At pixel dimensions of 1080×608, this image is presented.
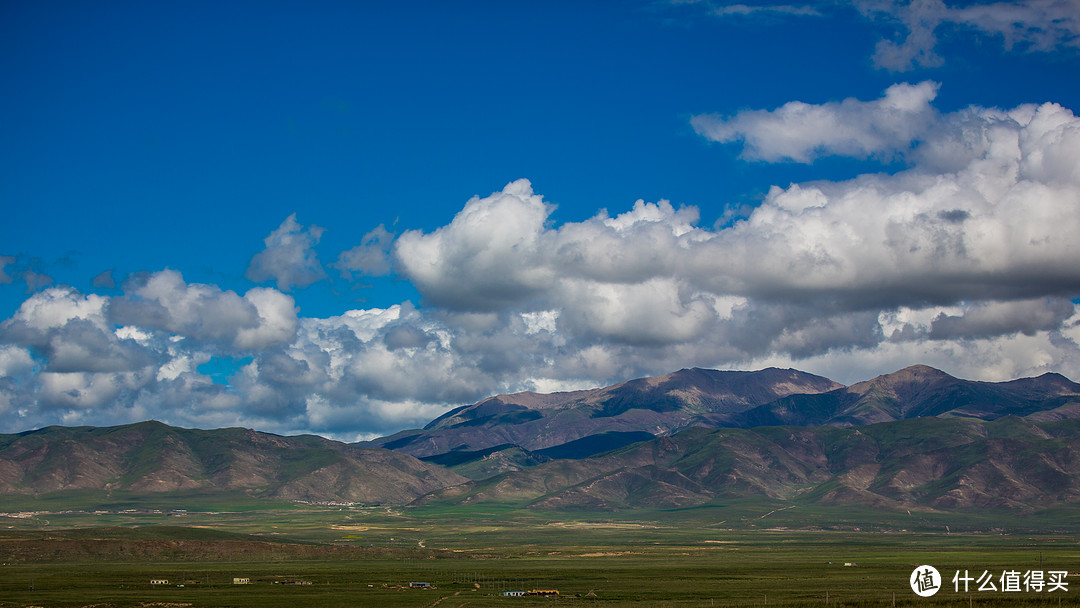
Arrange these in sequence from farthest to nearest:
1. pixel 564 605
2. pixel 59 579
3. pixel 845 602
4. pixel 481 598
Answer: pixel 59 579, pixel 481 598, pixel 564 605, pixel 845 602

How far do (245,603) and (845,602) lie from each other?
8554 centimetres

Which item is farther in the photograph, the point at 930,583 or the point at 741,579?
the point at 741,579

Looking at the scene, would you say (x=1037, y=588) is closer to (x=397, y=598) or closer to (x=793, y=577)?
(x=793, y=577)

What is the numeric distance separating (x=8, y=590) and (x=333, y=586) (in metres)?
52.2

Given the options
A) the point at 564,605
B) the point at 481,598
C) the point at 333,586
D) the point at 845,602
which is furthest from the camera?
the point at 333,586

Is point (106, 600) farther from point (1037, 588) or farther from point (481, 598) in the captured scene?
point (1037, 588)

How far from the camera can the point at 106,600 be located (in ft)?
502

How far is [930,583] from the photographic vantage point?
158m

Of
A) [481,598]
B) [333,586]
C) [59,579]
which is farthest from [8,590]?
[481,598]

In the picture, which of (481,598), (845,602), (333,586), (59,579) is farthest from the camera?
(59,579)

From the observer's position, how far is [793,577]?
194500mm

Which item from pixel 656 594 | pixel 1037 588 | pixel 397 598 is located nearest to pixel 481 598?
pixel 397 598

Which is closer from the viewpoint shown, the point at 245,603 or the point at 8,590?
the point at 245,603

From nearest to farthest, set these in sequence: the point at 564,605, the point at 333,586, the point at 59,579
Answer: the point at 564,605 → the point at 333,586 → the point at 59,579
